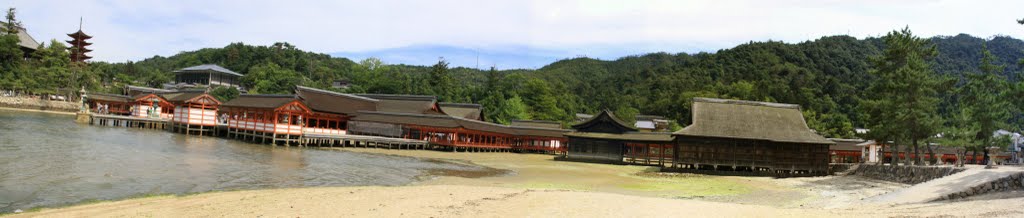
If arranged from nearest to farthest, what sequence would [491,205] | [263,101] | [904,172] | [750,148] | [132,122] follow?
[491,205] → [904,172] → [750,148] → [263,101] → [132,122]

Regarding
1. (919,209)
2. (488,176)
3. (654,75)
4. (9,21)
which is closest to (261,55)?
(9,21)

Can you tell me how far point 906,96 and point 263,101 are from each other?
1553 inches

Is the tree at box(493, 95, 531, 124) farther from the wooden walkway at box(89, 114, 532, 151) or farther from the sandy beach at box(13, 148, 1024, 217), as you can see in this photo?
the sandy beach at box(13, 148, 1024, 217)

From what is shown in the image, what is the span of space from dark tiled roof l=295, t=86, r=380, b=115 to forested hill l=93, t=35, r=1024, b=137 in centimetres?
2014

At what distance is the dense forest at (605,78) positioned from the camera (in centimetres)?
6931

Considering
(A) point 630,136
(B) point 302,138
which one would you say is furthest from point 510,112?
(B) point 302,138

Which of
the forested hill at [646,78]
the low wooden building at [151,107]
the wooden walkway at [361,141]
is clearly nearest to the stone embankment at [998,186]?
the wooden walkway at [361,141]

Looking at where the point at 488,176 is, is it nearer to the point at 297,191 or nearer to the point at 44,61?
the point at 297,191

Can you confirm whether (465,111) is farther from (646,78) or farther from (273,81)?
(646,78)

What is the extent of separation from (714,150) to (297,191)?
23.2m

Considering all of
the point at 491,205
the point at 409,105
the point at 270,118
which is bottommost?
the point at 491,205

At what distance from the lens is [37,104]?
210ft

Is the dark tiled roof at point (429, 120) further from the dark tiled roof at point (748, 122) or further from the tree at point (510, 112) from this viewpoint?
the dark tiled roof at point (748, 122)

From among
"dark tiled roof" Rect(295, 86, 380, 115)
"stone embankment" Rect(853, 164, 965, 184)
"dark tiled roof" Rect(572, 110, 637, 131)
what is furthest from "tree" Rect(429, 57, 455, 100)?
"stone embankment" Rect(853, 164, 965, 184)
